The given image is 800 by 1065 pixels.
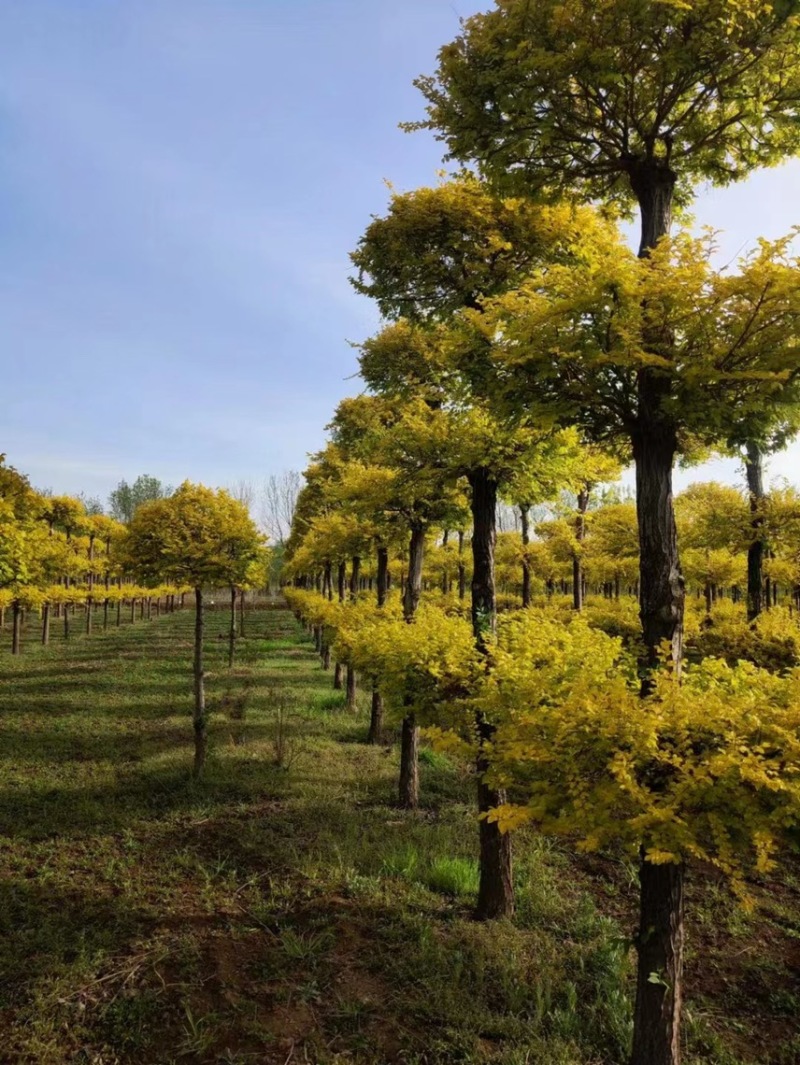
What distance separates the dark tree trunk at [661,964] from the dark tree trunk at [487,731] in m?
2.43

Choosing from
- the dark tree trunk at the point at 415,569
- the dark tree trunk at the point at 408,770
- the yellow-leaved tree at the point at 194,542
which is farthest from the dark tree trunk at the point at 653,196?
the yellow-leaved tree at the point at 194,542

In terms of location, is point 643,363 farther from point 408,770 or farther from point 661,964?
point 408,770

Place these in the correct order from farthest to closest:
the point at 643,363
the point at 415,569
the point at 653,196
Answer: the point at 415,569 < the point at 653,196 < the point at 643,363

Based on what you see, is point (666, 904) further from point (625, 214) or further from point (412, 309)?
point (412, 309)

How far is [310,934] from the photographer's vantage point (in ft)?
21.8

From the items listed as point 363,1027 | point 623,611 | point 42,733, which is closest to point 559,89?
point 363,1027

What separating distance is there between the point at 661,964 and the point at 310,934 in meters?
3.86

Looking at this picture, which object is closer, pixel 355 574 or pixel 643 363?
pixel 643 363

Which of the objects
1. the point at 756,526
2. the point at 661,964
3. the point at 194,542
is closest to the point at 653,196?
the point at 661,964

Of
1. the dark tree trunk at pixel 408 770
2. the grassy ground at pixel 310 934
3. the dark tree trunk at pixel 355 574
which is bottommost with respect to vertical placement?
the grassy ground at pixel 310 934

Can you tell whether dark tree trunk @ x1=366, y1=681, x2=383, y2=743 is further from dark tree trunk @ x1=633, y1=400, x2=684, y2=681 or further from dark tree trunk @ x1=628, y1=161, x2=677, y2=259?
dark tree trunk @ x1=628, y1=161, x2=677, y2=259

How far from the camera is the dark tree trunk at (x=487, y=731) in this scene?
7.14 m

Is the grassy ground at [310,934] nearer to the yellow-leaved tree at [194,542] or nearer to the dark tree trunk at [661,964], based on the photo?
the dark tree trunk at [661,964]

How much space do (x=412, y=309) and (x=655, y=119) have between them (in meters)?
4.05
